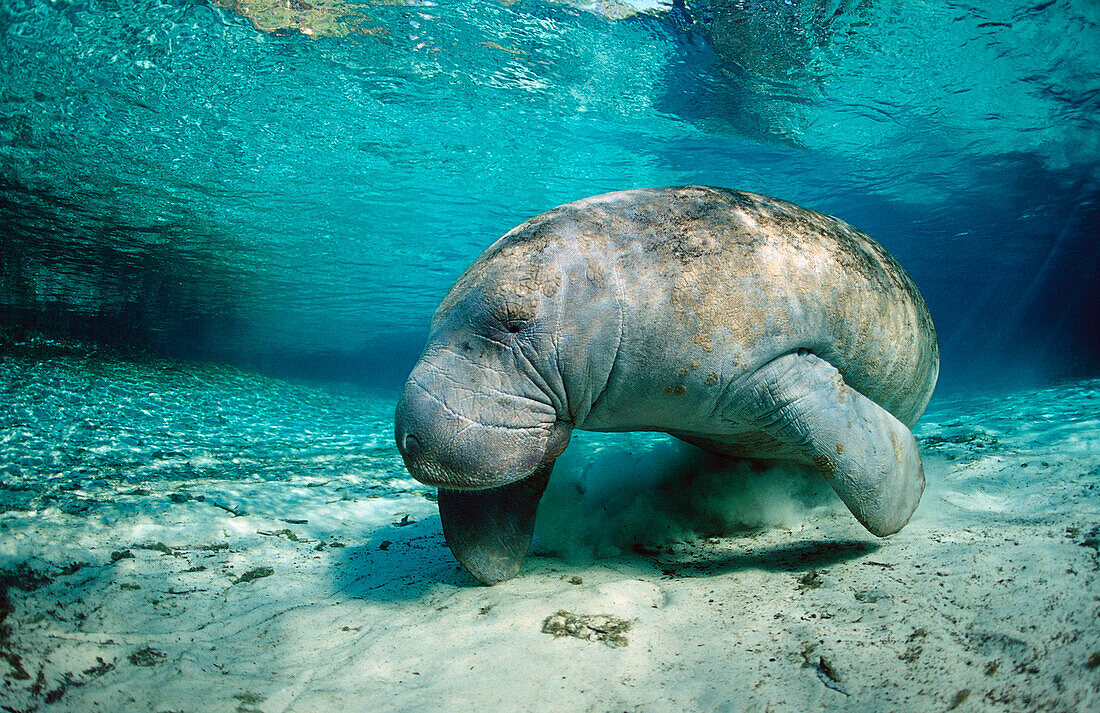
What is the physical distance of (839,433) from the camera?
2.27m

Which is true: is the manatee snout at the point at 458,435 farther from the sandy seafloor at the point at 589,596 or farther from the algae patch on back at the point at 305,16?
the algae patch on back at the point at 305,16

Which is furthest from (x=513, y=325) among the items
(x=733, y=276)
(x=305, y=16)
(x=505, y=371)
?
(x=305, y=16)

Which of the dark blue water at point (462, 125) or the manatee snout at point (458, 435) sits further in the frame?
the dark blue water at point (462, 125)

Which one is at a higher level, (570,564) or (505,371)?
(505,371)

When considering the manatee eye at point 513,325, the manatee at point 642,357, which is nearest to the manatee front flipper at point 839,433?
the manatee at point 642,357

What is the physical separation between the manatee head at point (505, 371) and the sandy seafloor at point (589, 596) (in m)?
0.63

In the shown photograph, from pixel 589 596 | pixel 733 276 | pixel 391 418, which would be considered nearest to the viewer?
pixel 589 596

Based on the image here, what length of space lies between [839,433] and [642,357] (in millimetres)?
903

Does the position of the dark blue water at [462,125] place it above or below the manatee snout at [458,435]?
above

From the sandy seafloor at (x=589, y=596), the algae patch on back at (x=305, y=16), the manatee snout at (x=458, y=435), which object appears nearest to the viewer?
the sandy seafloor at (x=589, y=596)

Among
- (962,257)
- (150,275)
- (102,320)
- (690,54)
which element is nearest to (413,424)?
(690,54)

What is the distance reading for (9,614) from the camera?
1.91 m

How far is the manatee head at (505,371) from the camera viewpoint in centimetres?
196

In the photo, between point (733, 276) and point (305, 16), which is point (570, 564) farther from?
point (305, 16)
